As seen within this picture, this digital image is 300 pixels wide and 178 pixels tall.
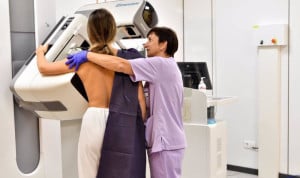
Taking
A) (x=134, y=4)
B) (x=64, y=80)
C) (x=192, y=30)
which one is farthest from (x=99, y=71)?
(x=192, y=30)

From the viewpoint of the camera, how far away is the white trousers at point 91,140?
2.18m

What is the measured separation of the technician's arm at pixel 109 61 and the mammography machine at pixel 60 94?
0.16 meters

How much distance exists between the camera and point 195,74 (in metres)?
4.25

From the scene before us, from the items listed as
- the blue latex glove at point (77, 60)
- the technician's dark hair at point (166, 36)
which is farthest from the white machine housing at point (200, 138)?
the blue latex glove at point (77, 60)

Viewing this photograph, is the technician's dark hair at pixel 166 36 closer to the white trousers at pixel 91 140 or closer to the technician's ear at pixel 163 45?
the technician's ear at pixel 163 45

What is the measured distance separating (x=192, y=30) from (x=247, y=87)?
3.70ft

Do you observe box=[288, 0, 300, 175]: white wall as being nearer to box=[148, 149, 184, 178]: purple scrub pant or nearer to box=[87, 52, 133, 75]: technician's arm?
box=[148, 149, 184, 178]: purple scrub pant

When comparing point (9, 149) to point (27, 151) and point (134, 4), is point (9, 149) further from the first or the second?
point (134, 4)

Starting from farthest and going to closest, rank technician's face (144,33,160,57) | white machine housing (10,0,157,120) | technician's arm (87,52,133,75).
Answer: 1. technician's face (144,33,160,57)
2. white machine housing (10,0,157,120)
3. technician's arm (87,52,133,75)

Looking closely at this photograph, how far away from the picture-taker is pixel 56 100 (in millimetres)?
2311

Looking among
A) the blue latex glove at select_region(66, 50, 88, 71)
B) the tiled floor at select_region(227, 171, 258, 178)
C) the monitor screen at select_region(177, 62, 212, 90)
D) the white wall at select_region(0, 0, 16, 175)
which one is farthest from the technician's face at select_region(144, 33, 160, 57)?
the tiled floor at select_region(227, 171, 258, 178)

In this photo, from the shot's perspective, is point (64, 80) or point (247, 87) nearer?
point (64, 80)

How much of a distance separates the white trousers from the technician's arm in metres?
0.25

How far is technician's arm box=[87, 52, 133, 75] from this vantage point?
7.06 feet
